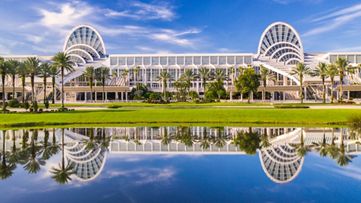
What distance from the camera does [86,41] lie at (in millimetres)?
159875

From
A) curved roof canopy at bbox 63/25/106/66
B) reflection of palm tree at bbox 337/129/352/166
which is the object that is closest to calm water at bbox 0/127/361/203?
reflection of palm tree at bbox 337/129/352/166

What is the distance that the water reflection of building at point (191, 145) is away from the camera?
62.0ft

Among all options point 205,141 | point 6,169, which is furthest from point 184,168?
point 6,169

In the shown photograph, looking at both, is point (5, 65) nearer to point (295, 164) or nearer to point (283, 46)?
point (295, 164)

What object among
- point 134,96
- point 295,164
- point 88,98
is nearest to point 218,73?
point 134,96

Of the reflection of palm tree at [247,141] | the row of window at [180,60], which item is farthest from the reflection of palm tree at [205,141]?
the row of window at [180,60]

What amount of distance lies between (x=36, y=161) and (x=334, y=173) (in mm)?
15869

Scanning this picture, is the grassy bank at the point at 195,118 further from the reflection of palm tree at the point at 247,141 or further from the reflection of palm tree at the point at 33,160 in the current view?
the reflection of palm tree at the point at 33,160

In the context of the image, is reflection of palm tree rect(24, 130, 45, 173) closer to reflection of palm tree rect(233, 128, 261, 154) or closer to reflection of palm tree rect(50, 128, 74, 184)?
reflection of palm tree rect(50, 128, 74, 184)

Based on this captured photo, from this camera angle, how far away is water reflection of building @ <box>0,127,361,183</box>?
62.0 ft

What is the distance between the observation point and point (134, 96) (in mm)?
115750

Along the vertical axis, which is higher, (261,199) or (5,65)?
(5,65)

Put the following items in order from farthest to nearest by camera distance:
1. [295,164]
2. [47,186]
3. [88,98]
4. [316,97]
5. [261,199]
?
[88,98] → [316,97] → [295,164] → [47,186] → [261,199]

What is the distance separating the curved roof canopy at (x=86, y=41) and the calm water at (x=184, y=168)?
5115 inches
